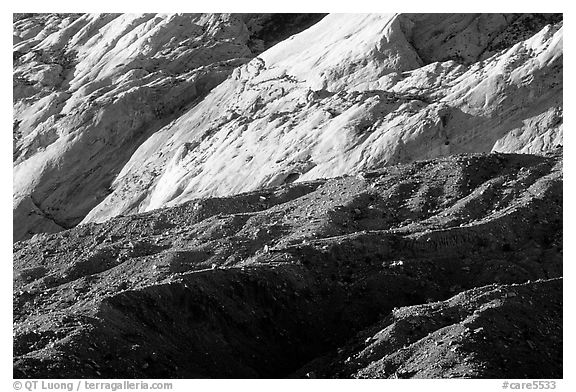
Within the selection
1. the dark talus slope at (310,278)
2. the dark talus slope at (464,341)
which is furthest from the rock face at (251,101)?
the dark talus slope at (464,341)

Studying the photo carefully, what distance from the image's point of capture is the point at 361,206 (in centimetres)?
4822

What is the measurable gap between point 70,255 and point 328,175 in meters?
15.9

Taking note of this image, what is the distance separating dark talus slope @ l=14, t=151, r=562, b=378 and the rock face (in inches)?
286

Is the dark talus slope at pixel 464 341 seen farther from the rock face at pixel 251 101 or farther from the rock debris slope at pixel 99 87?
the rock debris slope at pixel 99 87

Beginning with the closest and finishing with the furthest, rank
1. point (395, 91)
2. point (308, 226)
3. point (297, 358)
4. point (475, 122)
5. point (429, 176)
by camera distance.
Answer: point (297, 358)
point (308, 226)
point (429, 176)
point (475, 122)
point (395, 91)

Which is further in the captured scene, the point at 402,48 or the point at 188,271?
the point at 402,48

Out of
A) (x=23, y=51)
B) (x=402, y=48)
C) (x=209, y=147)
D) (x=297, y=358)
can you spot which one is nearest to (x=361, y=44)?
(x=402, y=48)

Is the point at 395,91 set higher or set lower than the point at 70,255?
lower

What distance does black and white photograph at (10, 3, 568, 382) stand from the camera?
121ft

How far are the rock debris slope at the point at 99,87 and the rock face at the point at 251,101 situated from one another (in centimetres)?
9

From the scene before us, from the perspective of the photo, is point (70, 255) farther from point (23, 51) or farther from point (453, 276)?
point (23, 51)

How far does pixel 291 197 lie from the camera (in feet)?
165

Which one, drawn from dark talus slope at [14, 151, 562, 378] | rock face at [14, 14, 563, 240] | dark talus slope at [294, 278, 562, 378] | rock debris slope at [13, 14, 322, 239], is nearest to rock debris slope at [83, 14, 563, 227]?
rock face at [14, 14, 563, 240]

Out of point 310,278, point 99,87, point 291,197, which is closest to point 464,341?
point 310,278
